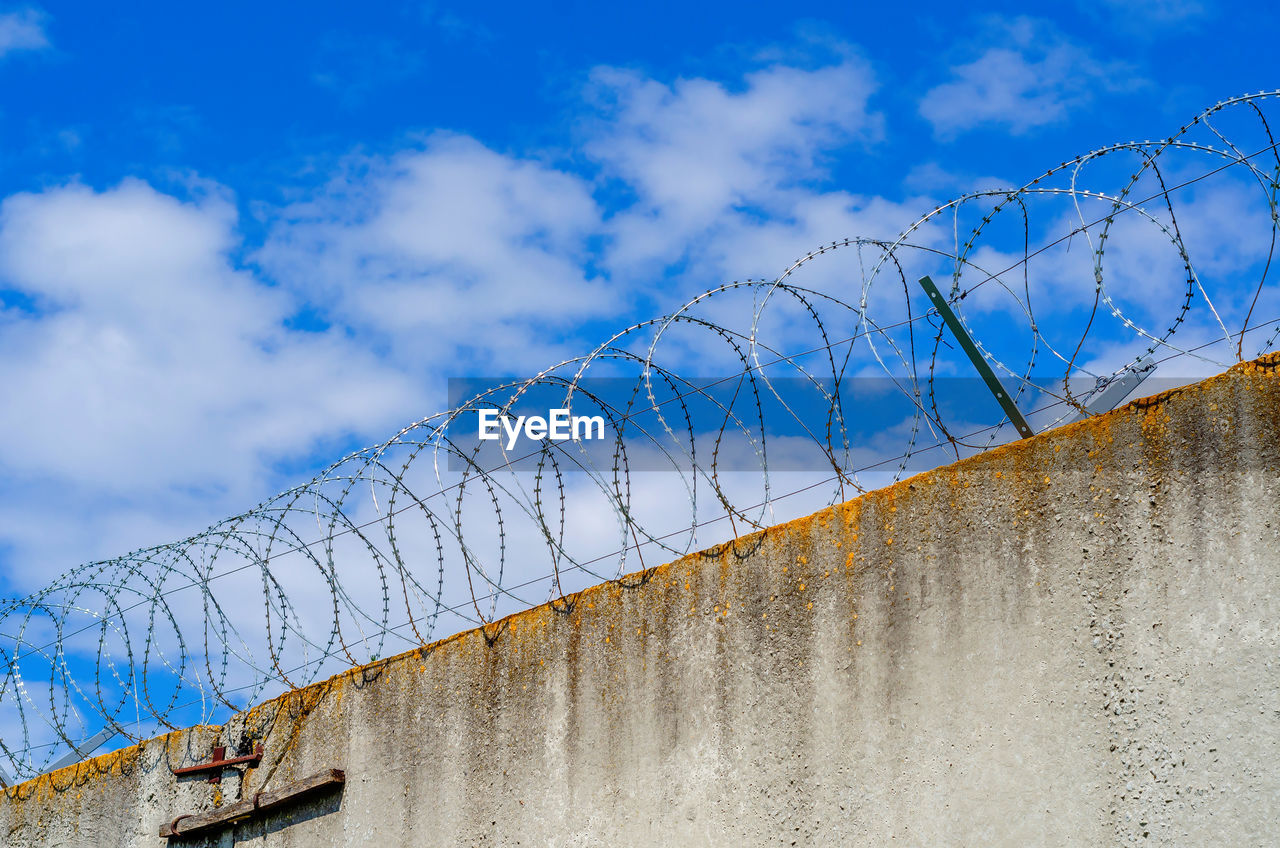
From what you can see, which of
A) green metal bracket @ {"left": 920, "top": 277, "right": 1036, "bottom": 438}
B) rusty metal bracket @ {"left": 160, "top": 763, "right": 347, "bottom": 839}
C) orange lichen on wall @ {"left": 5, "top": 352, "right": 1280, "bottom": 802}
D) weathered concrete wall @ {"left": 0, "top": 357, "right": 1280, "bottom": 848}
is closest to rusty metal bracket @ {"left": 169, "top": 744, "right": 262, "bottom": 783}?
orange lichen on wall @ {"left": 5, "top": 352, "right": 1280, "bottom": 802}

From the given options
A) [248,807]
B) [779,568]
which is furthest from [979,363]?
[248,807]

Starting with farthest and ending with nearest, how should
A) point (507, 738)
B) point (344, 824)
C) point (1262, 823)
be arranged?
point (344, 824) < point (507, 738) < point (1262, 823)

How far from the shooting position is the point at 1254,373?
15.3 ft

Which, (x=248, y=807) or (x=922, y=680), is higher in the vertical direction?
(x=922, y=680)

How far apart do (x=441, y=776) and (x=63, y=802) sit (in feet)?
13.6

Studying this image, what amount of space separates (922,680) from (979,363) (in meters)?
1.43

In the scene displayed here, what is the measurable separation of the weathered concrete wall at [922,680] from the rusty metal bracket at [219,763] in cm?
80

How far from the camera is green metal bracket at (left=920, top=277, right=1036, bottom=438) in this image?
5.23 meters

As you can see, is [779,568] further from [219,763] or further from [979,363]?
[219,763]

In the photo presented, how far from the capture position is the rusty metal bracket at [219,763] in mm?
7652

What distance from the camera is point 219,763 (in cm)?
779

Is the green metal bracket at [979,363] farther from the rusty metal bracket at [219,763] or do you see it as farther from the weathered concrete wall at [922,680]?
the rusty metal bracket at [219,763]

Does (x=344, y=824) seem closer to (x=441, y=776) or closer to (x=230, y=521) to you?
(x=441, y=776)

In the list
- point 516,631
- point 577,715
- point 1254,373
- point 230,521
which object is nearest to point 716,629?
point 577,715
